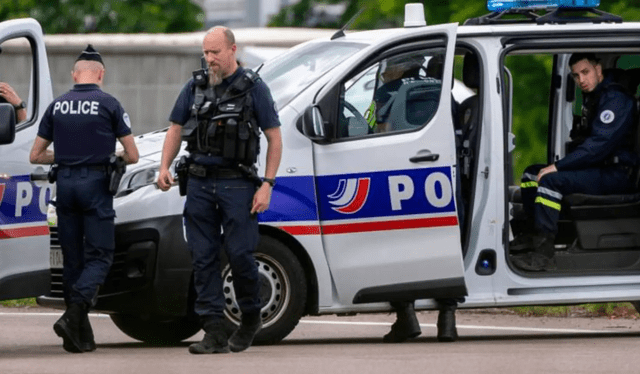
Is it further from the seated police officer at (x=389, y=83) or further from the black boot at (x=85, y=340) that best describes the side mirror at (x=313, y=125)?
the black boot at (x=85, y=340)

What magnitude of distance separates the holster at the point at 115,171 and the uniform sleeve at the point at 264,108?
0.83m

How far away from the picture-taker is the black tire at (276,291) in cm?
1127

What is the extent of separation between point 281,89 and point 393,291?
1.37 metres

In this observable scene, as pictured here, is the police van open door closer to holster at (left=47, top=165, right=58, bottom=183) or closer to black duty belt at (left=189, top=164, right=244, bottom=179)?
black duty belt at (left=189, top=164, right=244, bottom=179)

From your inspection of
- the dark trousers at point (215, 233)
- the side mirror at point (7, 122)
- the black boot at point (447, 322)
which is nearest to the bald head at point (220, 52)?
the dark trousers at point (215, 233)

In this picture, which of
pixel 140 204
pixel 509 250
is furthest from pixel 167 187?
pixel 509 250

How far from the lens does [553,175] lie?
40.8ft

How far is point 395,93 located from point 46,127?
6.67 feet

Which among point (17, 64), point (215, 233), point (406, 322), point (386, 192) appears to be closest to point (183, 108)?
point (215, 233)

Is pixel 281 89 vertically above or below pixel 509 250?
above

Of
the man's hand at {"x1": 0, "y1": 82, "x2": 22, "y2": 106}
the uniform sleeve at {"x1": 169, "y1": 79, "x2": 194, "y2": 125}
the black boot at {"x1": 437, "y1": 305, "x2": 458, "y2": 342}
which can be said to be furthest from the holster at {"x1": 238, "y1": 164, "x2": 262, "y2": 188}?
the black boot at {"x1": 437, "y1": 305, "x2": 458, "y2": 342}

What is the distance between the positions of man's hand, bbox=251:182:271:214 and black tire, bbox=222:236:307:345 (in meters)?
0.62

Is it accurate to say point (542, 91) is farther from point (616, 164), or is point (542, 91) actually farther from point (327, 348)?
point (327, 348)

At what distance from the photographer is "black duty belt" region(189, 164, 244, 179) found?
10.7 meters
